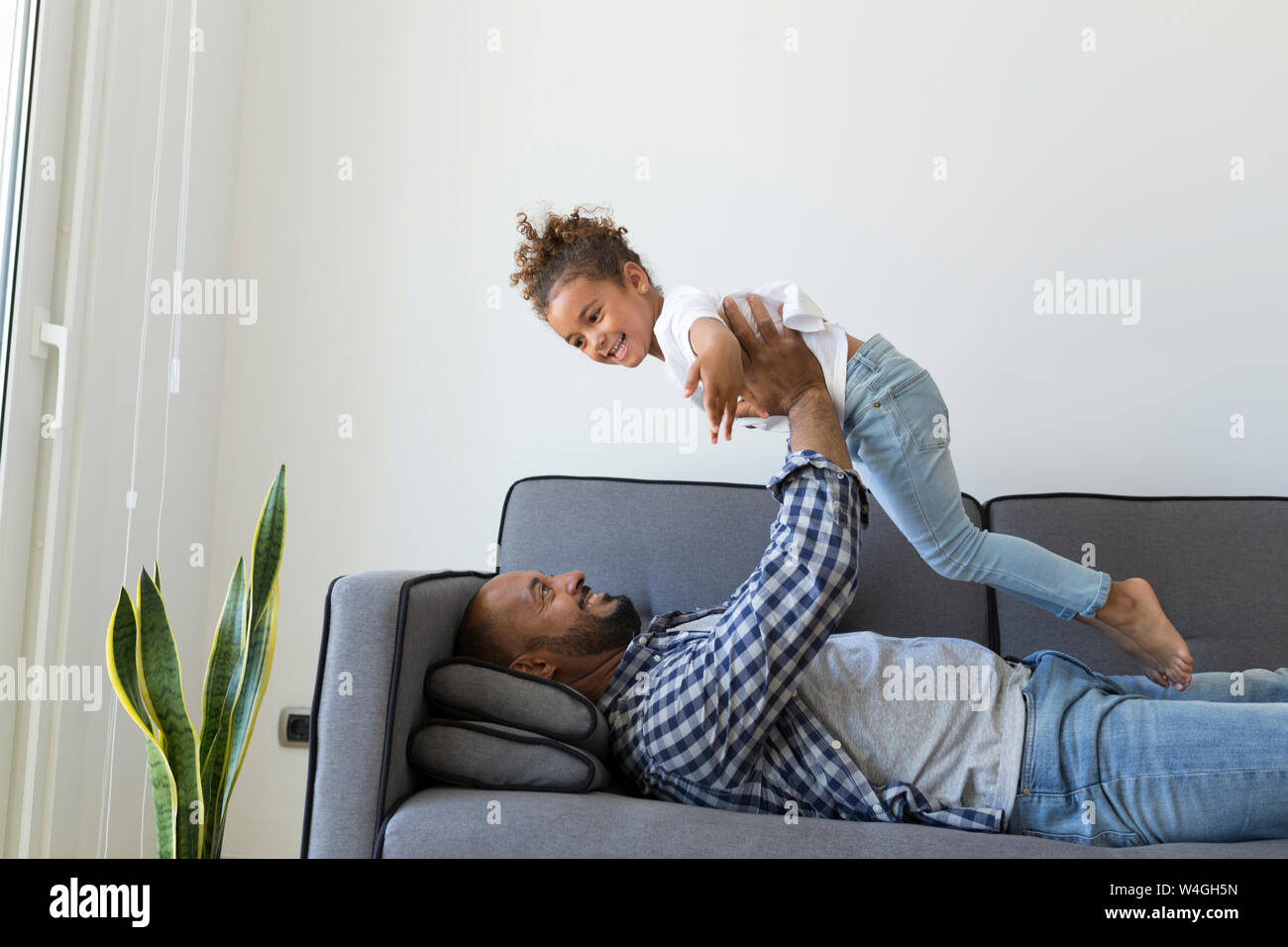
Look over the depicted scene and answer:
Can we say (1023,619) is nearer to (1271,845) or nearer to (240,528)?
(1271,845)

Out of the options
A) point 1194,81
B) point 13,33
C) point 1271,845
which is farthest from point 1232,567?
point 13,33

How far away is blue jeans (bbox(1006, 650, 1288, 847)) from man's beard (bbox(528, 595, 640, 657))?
64 centimetres

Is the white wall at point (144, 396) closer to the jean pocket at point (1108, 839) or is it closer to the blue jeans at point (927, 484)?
the blue jeans at point (927, 484)

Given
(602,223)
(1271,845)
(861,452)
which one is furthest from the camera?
(602,223)

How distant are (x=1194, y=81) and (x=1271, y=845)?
74.9 inches

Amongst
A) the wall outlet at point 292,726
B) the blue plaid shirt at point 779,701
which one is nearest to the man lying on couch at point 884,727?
the blue plaid shirt at point 779,701

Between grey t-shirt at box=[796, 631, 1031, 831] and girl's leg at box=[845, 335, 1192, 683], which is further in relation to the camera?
girl's leg at box=[845, 335, 1192, 683]

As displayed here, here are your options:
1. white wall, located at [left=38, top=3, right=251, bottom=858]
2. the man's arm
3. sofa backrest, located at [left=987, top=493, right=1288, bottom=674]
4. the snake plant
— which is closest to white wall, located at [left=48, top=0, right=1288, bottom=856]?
white wall, located at [left=38, top=3, right=251, bottom=858]

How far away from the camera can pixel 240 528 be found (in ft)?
8.00

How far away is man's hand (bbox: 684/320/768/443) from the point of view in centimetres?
136

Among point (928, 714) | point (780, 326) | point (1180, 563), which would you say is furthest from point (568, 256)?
point (1180, 563)

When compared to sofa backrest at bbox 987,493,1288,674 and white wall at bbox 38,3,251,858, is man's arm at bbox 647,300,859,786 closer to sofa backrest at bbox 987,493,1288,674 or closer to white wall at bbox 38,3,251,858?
sofa backrest at bbox 987,493,1288,674

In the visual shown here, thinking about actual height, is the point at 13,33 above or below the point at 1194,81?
below

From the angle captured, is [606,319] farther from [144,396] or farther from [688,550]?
[144,396]
